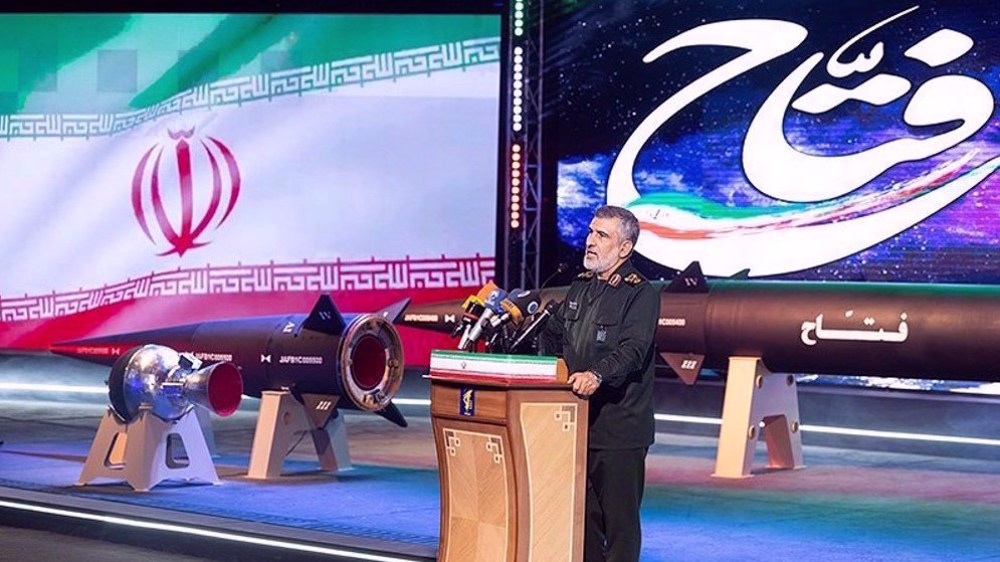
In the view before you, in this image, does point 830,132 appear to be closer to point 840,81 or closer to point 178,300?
point 840,81

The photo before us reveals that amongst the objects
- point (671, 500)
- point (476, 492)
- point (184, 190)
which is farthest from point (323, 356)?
point (184, 190)

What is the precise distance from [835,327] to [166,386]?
4.61m

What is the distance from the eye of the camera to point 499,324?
628cm

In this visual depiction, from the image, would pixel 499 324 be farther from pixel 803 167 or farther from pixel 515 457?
pixel 803 167

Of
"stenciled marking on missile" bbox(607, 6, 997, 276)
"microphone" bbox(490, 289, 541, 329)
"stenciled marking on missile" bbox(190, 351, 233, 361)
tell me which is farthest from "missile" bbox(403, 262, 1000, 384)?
"microphone" bbox(490, 289, 541, 329)

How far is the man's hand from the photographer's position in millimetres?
5723

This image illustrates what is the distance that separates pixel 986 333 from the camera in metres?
10.7

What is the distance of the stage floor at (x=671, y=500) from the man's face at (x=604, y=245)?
199 cm

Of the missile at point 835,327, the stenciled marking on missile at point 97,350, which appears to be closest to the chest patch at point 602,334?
the missile at point 835,327

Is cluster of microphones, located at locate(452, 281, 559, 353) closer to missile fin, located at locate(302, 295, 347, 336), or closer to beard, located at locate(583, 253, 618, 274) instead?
beard, located at locate(583, 253, 618, 274)

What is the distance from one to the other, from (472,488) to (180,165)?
1042 cm

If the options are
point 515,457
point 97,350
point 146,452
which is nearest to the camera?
point 515,457

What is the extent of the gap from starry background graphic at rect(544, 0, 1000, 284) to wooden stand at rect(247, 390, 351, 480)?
4314 mm

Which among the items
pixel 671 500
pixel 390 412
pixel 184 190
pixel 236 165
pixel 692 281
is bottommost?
pixel 671 500
